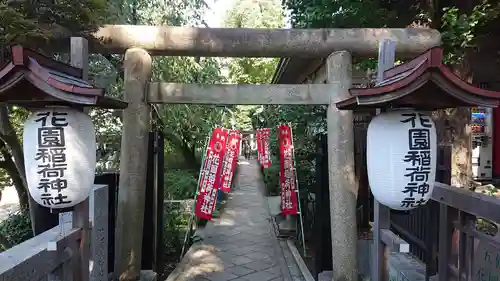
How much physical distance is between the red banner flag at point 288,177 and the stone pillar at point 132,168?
13.8 feet

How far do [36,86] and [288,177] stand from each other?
7.00 m

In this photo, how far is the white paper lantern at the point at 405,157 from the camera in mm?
3223

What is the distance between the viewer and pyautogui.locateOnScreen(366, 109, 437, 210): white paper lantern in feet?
10.6

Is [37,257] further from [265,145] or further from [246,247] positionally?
[265,145]

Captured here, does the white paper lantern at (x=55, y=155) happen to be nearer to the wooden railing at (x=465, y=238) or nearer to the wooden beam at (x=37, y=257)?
the wooden beam at (x=37, y=257)

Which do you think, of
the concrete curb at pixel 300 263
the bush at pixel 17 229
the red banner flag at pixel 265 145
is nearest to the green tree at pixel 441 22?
the concrete curb at pixel 300 263

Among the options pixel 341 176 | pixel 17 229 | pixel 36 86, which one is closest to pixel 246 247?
pixel 341 176

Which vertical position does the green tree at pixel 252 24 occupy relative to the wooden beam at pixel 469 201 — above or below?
above

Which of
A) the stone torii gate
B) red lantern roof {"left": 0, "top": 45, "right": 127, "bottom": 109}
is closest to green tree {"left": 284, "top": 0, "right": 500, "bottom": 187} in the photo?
the stone torii gate

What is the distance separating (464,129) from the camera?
739 cm

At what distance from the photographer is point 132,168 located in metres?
5.67

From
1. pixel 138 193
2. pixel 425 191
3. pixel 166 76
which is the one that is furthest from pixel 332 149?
pixel 166 76

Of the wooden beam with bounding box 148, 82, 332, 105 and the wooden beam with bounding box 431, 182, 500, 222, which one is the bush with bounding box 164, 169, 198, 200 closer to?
the wooden beam with bounding box 148, 82, 332, 105

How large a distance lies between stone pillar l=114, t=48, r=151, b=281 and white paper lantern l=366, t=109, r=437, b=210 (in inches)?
138
